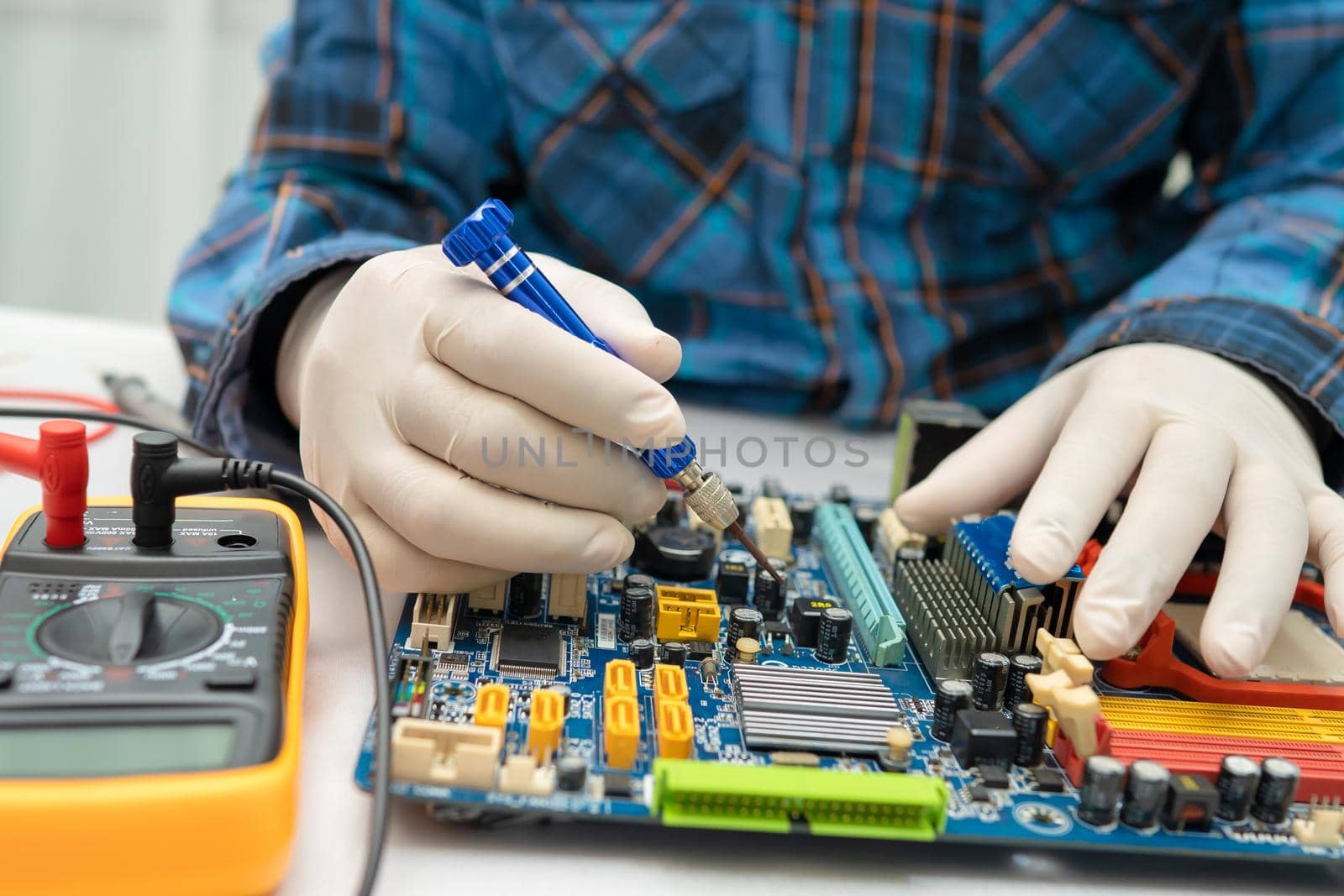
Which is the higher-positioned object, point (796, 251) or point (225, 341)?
point (796, 251)

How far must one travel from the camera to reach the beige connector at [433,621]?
2.66ft

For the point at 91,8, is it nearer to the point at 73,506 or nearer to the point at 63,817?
the point at 73,506

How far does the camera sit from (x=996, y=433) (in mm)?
1086

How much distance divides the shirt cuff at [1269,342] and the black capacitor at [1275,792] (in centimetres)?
55

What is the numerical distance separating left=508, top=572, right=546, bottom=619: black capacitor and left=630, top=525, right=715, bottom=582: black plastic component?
0.12 m

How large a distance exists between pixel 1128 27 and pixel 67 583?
1.52 m

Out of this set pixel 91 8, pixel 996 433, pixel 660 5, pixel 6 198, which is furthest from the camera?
pixel 6 198

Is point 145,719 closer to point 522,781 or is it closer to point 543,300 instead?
point 522,781


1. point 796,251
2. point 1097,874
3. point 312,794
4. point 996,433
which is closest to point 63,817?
Answer: point 312,794

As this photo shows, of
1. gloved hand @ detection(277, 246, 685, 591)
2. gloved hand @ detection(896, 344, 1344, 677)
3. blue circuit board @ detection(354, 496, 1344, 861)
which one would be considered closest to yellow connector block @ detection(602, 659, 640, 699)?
blue circuit board @ detection(354, 496, 1344, 861)

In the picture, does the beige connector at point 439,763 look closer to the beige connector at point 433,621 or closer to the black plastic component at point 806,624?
the beige connector at point 433,621

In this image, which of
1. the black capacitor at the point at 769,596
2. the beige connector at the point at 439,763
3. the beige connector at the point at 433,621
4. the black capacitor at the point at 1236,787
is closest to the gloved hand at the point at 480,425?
the beige connector at the point at 433,621

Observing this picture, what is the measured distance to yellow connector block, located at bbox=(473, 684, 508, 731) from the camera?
0.70m

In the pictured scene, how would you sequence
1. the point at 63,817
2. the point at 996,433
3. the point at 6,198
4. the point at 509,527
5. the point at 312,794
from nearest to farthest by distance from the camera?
the point at 63,817 < the point at 312,794 < the point at 509,527 < the point at 996,433 < the point at 6,198
